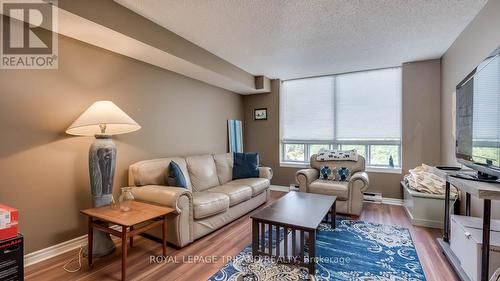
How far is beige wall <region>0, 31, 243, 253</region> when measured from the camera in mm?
1974

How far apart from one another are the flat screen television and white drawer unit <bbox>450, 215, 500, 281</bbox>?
1.36 feet

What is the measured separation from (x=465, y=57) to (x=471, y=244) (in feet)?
7.27

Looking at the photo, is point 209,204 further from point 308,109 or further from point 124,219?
point 308,109

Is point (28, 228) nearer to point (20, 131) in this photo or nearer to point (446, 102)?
point (20, 131)

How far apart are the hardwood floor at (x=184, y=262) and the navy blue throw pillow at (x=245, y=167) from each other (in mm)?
1182


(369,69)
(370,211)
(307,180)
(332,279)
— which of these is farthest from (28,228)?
(369,69)

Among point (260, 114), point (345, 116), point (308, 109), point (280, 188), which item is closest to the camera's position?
point (345, 116)

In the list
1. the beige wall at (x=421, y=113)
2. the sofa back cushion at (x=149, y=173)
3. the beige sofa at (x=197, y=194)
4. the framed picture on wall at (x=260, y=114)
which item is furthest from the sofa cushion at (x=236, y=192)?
the beige wall at (x=421, y=113)

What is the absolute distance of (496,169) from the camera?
4.92ft

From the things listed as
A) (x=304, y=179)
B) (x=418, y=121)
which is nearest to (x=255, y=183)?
(x=304, y=179)

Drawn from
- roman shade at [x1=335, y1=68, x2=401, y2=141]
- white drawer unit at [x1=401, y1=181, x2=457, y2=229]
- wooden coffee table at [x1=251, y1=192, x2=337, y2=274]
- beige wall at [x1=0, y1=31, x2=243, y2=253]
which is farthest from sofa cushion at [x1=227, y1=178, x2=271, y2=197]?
white drawer unit at [x1=401, y1=181, x2=457, y2=229]

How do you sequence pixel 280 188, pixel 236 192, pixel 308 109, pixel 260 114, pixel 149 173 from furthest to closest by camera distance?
1. pixel 260 114
2. pixel 280 188
3. pixel 308 109
4. pixel 236 192
5. pixel 149 173

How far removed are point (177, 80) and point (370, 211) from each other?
3674mm

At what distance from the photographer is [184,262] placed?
6.90 feet
